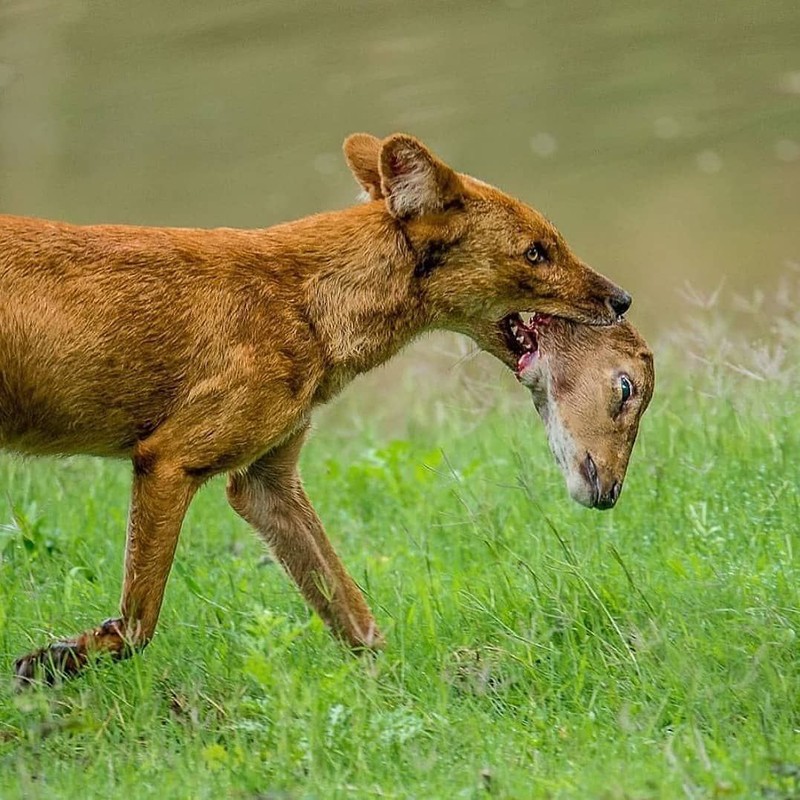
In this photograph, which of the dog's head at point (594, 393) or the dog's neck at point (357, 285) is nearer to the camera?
the dog's neck at point (357, 285)

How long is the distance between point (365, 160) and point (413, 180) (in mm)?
479

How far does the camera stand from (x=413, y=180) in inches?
224

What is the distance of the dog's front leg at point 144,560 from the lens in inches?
210

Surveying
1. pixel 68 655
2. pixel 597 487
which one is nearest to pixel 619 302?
pixel 597 487

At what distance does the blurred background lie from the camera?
12766 mm

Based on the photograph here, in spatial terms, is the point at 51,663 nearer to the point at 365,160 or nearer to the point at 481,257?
the point at 481,257

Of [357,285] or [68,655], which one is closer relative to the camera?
[68,655]

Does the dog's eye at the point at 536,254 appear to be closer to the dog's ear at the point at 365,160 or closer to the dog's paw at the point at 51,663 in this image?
the dog's ear at the point at 365,160

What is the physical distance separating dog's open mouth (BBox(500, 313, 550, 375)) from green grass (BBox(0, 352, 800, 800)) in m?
0.46

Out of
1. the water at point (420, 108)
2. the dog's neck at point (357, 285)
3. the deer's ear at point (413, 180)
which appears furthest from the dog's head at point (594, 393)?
the water at point (420, 108)

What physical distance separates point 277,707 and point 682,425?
132 inches

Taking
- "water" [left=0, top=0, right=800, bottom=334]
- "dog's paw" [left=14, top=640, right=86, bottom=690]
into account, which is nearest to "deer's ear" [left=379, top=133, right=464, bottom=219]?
"dog's paw" [left=14, top=640, right=86, bottom=690]

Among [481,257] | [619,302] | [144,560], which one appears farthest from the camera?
[619,302]

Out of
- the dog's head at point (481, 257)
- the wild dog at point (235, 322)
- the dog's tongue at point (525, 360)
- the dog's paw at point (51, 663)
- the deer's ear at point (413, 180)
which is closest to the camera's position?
the dog's paw at point (51, 663)
